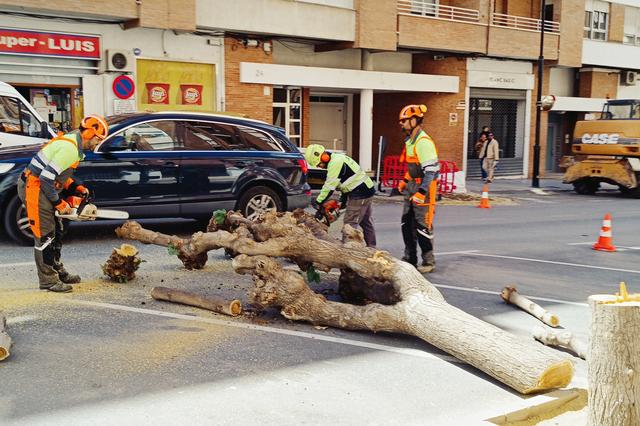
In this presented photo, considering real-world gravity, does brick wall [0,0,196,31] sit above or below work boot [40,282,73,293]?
above

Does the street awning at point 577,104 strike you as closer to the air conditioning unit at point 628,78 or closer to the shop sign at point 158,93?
the air conditioning unit at point 628,78

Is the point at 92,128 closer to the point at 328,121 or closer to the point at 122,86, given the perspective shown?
the point at 122,86

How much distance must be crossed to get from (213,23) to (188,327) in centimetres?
1479

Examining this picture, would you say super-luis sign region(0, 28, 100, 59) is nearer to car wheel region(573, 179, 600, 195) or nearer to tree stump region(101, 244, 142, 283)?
tree stump region(101, 244, 142, 283)

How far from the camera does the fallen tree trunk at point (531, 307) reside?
6566mm

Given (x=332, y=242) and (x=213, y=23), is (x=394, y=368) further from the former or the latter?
(x=213, y=23)

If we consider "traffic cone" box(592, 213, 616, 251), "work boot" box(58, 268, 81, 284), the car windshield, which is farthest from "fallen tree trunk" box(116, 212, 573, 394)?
the car windshield

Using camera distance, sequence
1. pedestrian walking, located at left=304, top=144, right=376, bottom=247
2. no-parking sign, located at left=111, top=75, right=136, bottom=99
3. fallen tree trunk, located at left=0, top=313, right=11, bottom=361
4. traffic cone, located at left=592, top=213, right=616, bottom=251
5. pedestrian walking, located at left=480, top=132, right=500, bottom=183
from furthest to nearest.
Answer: pedestrian walking, located at left=480, top=132, right=500, bottom=183, no-parking sign, located at left=111, top=75, right=136, bottom=99, traffic cone, located at left=592, top=213, right=616, bottom=251, pedestrian walking, located at left=304, top=144, right=376, bottom=247, fallen tree trunk, located at left=0, top=313, right=11, bottom=361

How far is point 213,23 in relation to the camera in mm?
19438

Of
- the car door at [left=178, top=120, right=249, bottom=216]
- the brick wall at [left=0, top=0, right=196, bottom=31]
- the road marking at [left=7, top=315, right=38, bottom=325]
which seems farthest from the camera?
the brick wall at [left=0, top=0, right=196, bottom=31]

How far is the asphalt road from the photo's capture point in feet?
14.8

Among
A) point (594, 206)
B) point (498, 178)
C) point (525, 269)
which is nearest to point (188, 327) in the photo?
point (525, 269)

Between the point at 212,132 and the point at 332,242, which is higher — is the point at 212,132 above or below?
above

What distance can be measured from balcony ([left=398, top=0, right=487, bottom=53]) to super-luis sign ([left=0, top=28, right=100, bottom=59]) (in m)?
10.2
